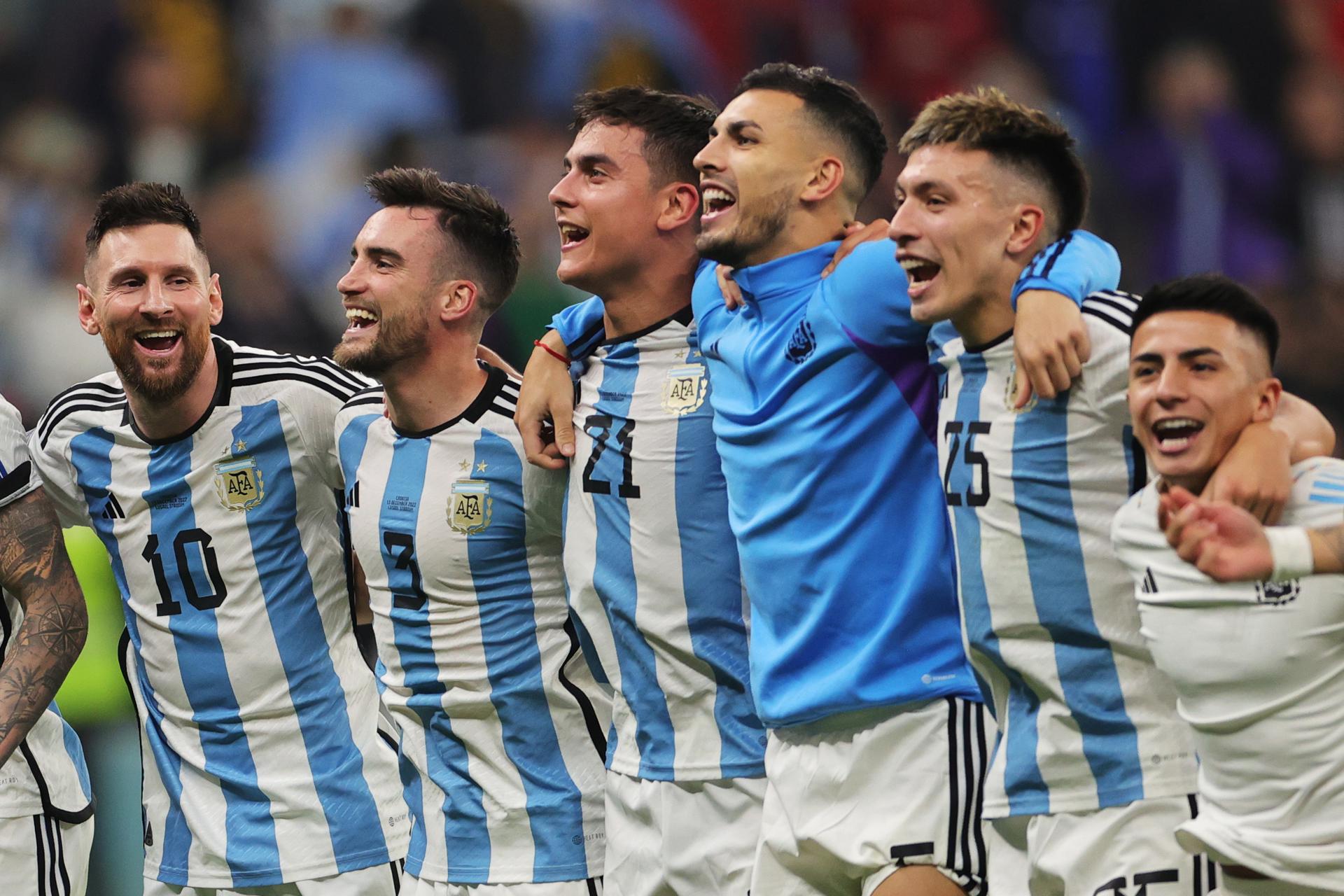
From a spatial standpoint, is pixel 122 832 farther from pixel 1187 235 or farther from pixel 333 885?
pixel 1187 235

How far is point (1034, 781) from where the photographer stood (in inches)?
145

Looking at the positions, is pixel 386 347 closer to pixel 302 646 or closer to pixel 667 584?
pixel 302 646

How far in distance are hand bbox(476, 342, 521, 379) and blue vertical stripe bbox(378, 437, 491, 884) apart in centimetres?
40

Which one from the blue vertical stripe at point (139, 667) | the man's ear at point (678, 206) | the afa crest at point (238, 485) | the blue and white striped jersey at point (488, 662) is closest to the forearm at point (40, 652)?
the blue vertical stripe at point (139, 667)

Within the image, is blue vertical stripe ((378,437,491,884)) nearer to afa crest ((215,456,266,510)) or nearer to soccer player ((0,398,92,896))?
afa crest ((215,456,266,510))

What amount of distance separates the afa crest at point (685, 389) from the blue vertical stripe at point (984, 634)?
837mm

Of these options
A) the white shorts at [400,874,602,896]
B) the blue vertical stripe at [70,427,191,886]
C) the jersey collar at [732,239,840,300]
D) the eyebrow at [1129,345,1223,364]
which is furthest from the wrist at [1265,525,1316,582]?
the blue vertical stripe at [70,427,191,886]

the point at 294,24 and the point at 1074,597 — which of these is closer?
the point at 1074,597

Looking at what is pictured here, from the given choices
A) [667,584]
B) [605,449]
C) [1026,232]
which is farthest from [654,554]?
[1026,232]

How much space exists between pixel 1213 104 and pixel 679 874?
735 cm

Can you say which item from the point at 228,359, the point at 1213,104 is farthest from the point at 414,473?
the point at 1213,104

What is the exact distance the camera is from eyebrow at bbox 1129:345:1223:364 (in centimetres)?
344

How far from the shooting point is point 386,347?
4.87m

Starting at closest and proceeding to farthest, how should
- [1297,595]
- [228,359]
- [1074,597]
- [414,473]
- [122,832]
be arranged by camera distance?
[1297,595] → [1074,597] → [414,473] → [228,359] → [122,832]
